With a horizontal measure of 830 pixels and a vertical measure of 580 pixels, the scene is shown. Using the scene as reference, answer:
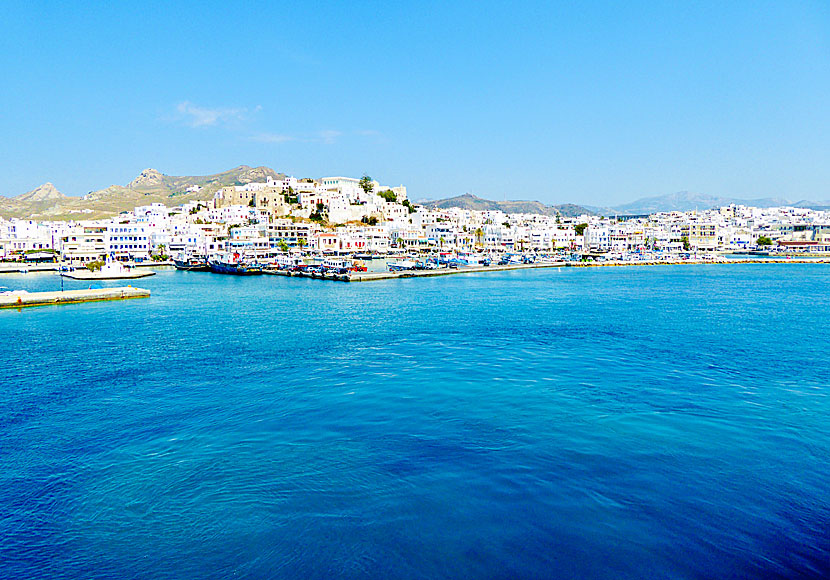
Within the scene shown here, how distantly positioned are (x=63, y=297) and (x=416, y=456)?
22188mm

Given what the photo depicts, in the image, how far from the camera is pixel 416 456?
7.11m

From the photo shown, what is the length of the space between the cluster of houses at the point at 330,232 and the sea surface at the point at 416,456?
4086cm

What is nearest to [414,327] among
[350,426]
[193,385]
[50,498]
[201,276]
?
[193,385]

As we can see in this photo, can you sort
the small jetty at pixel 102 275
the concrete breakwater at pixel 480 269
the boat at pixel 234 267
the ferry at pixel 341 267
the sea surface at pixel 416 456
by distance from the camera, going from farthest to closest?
the boat at pixel 234 267 < the ferry at pixel 341 267 < the concrete breakwater at pixel 480 269 < the small jetty at pixel 102 275 < the sea surface at pixel 416 456

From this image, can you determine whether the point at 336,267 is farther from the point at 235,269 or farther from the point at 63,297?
the point at 63,297

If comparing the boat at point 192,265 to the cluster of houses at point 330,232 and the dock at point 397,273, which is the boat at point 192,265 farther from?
the dock at point 397,273

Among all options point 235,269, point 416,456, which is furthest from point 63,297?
point 416,456

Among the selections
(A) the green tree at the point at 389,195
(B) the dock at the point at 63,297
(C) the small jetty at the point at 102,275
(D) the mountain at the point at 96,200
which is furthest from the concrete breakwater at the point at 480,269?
(D) the mountain at the point at 96,200

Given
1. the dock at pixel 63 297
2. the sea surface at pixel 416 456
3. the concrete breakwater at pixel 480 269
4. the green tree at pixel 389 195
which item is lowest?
the sea surface at pixel 416 456

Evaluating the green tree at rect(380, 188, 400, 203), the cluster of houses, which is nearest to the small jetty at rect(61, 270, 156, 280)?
the cluster of houses

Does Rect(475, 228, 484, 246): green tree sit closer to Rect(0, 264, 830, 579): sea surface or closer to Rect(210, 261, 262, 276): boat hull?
Rect(210, 261, 262, 276): boat hull

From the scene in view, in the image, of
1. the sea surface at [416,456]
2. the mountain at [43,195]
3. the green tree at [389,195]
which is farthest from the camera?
the mountain at [43,195]

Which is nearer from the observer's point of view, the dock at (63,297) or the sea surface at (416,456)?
the sea surface at (416,456)

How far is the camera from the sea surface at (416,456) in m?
5.06
